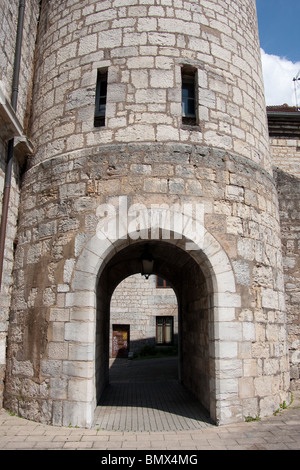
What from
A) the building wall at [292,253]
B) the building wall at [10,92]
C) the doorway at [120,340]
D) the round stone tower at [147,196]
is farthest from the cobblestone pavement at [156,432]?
the doorway at [120,340]

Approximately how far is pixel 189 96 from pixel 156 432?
15.0 feet

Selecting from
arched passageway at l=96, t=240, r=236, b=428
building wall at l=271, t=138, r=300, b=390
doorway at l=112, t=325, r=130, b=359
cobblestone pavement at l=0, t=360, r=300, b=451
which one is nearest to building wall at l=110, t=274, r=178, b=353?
doorway at l=112, t=325, r=130, b=359

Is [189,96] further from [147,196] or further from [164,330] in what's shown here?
[164,330]

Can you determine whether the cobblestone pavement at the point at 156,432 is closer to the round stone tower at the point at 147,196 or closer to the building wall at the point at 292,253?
the round stone tower at the point at 147,196

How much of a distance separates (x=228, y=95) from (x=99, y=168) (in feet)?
7.51

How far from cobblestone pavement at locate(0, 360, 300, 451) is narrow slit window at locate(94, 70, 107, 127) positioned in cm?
403

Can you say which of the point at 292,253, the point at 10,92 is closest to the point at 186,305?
the point at 292,253

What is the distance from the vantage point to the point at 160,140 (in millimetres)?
4902

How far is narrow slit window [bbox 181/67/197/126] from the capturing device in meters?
5.28

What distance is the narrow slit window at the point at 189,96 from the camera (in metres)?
5.28

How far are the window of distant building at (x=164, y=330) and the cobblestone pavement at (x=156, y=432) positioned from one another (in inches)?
377

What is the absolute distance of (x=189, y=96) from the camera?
543 cm

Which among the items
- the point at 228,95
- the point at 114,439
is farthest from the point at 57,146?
the point at 114,439

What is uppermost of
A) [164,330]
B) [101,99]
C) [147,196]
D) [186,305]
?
[101,99]
